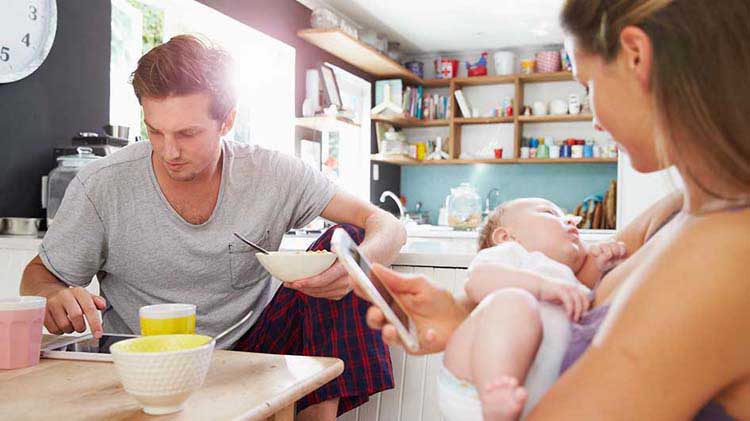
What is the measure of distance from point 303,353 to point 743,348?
1370 millimetres

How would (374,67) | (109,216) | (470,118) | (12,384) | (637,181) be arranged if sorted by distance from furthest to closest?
(470,118) → (374,67) → (637,181) → (109,216) → (12,384)

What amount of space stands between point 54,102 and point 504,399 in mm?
2680

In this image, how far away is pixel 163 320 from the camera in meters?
1.20

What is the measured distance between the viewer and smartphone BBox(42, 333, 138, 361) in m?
1.25

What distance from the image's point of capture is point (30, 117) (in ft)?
9.08

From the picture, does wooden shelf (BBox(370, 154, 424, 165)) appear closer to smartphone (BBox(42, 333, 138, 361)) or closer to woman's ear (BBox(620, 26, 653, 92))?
smartphone (BBox(42, 333, 138, 361))

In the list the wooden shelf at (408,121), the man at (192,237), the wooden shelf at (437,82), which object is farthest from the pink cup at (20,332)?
the wooden shelf at (437,82)

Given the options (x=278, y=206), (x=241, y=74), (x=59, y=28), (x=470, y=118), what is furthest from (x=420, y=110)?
(x=278, y=206)

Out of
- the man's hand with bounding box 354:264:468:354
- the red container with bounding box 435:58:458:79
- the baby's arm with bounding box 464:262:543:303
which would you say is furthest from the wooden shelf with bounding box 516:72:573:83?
the man's hand with bounding box 354:264:468:354

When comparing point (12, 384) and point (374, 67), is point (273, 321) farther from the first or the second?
point (374, 67)

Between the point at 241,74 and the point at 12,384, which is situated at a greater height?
the point at 241,74

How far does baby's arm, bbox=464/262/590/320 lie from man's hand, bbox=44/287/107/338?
0.76 m

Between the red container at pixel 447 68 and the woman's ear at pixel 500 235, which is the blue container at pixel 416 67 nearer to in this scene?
the red container at pixel 447 68

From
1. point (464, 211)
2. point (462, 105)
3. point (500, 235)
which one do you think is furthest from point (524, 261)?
point (462, 105)
